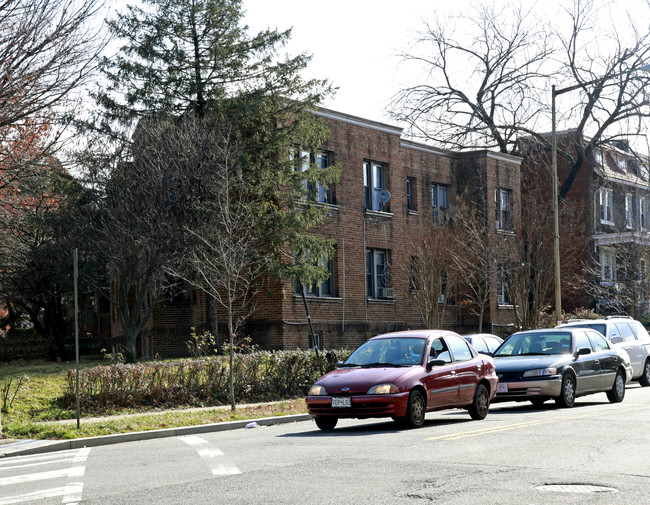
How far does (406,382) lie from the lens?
13.8m

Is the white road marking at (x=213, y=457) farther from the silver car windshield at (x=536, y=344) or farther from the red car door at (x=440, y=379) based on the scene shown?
the silver car windshield at (x=536, y=344)

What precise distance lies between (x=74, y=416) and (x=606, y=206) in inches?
1727

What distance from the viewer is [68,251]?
26.9 metres

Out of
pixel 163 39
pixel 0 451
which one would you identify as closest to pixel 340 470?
pixel 0 451

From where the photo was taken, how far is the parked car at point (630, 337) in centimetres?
2336

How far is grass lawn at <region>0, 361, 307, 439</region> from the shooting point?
15.2 m

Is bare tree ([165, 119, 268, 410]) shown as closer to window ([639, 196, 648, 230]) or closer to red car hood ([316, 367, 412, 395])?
red car hood ([316, 367, 412, 395])

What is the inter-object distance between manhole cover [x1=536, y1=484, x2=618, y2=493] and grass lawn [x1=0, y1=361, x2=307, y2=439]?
887cm

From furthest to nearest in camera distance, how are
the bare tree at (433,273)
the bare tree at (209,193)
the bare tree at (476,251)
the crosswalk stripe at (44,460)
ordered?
the bare tree at (476,251) < the bare tree at (433,273) < the bare tree at (209,193) < the crosswalk stripe at (44,460)

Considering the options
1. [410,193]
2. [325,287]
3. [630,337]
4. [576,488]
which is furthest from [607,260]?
[576,488]

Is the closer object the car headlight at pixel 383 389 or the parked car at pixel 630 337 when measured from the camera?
the car headlight at pixel 383 389

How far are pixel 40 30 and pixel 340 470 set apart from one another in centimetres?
918

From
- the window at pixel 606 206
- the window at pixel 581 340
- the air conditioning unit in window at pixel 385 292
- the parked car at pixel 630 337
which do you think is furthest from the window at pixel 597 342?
the window at pixel 606 206

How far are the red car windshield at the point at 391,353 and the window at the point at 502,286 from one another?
61.1 feet
